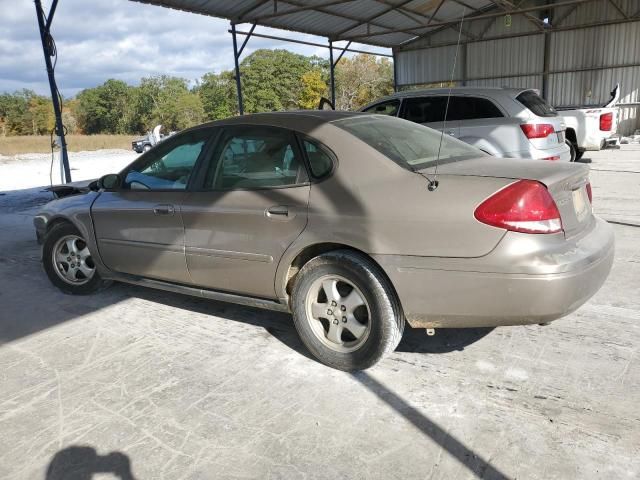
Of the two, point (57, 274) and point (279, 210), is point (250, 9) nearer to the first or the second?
point (57, 274)

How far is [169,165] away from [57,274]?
1802 millimetres

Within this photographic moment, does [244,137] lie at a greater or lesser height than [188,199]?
greater

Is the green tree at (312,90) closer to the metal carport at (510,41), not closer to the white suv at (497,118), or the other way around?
the metal carport at (510,41)

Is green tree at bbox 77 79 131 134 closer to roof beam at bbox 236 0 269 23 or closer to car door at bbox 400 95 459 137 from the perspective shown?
roof beam at bbox 236 0 269 23

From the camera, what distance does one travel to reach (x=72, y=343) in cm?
383

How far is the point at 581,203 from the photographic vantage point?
314 cm

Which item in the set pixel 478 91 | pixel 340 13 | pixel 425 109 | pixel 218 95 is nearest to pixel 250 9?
pixel 340 13

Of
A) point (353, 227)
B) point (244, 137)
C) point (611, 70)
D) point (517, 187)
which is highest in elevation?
point (611, 70)

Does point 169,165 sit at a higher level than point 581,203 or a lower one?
higher

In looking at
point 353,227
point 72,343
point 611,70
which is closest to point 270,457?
point 353,227

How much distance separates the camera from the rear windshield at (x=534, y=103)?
763 centimetres

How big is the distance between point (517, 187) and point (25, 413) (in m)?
2.98

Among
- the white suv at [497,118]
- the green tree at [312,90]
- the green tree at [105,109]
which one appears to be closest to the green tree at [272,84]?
the green tree at [312,90]

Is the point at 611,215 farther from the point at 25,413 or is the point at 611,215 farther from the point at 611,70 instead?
the point at 611,70
